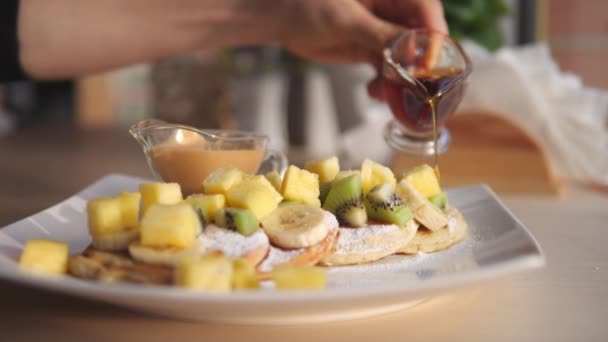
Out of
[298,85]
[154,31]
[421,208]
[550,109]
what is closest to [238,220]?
[421,208]

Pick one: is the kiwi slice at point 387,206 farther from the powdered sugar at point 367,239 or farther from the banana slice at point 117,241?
the banana slice at point 117,241

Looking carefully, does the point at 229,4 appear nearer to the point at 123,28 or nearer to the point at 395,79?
the point at 123,28

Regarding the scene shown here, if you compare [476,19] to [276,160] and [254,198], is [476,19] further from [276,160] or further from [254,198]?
[254,198]

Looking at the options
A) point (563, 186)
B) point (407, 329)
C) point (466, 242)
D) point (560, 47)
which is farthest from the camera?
point (560, 47)

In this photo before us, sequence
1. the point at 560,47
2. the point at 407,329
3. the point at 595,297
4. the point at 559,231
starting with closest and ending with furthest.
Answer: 1. the point at 407,329
2. the point at 595,297
3. the point at 559,231
4. the point at 560,47

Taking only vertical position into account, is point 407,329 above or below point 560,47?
above

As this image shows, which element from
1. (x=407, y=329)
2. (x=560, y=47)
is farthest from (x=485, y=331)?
(x=560, y=47)
